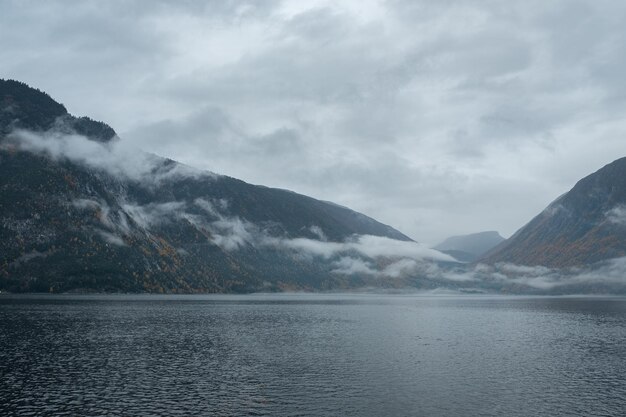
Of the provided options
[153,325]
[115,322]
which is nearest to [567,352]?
[153,325]

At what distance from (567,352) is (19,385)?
343ft

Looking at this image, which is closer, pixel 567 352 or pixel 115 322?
pixel 567 352

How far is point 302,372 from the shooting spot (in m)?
85.2

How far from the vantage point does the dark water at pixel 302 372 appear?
63.7 metres

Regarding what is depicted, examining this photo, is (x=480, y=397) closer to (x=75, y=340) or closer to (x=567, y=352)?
(x=567, y=352)

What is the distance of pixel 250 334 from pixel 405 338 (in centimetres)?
4179

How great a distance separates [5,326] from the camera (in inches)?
5527

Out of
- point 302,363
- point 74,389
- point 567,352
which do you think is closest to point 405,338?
point 567,352

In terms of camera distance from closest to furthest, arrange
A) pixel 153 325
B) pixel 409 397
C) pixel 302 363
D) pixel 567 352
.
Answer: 1. pixel 409 397
2. pixel 302 363
3. pixel 567 352
4. pixel 153 325

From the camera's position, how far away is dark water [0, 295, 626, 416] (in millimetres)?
63688

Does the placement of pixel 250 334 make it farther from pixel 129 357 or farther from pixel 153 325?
pixel 129 357

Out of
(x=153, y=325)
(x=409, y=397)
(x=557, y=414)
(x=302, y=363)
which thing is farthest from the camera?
(x=153, y=325)

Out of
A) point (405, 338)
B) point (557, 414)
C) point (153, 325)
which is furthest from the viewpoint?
point (153, 325)

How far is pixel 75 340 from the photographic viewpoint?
11856 cm
